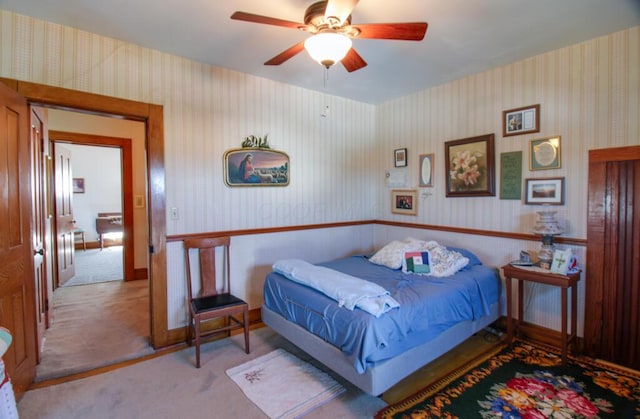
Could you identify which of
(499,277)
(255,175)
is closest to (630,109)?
(499,277)

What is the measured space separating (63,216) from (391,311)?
521 centimetres

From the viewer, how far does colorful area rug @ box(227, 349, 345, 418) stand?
2117mm

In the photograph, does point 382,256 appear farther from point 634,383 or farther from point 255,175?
point 634,383

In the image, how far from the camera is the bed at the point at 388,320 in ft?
6.68

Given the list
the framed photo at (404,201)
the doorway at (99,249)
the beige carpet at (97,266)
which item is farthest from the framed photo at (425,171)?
the beige carpet at (97,266)

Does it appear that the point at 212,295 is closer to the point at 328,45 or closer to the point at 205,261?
the point at 205,261

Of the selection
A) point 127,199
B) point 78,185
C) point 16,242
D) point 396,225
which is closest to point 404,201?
point 396,225

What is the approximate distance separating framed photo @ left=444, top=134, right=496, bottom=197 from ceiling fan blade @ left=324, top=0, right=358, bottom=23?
7.67ft

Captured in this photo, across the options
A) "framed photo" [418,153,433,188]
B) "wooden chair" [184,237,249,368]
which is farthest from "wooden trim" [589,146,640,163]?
"wooden chair" [184,237,249,368]

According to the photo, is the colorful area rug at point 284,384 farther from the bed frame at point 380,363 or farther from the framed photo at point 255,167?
the framed photo at point 255,167

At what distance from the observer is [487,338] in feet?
10.3

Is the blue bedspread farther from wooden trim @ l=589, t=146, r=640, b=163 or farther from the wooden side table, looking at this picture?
wooden trim @ l=589, t=146, r=640, b=163

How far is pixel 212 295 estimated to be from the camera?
308cm

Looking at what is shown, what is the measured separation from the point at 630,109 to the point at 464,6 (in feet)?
5.35
